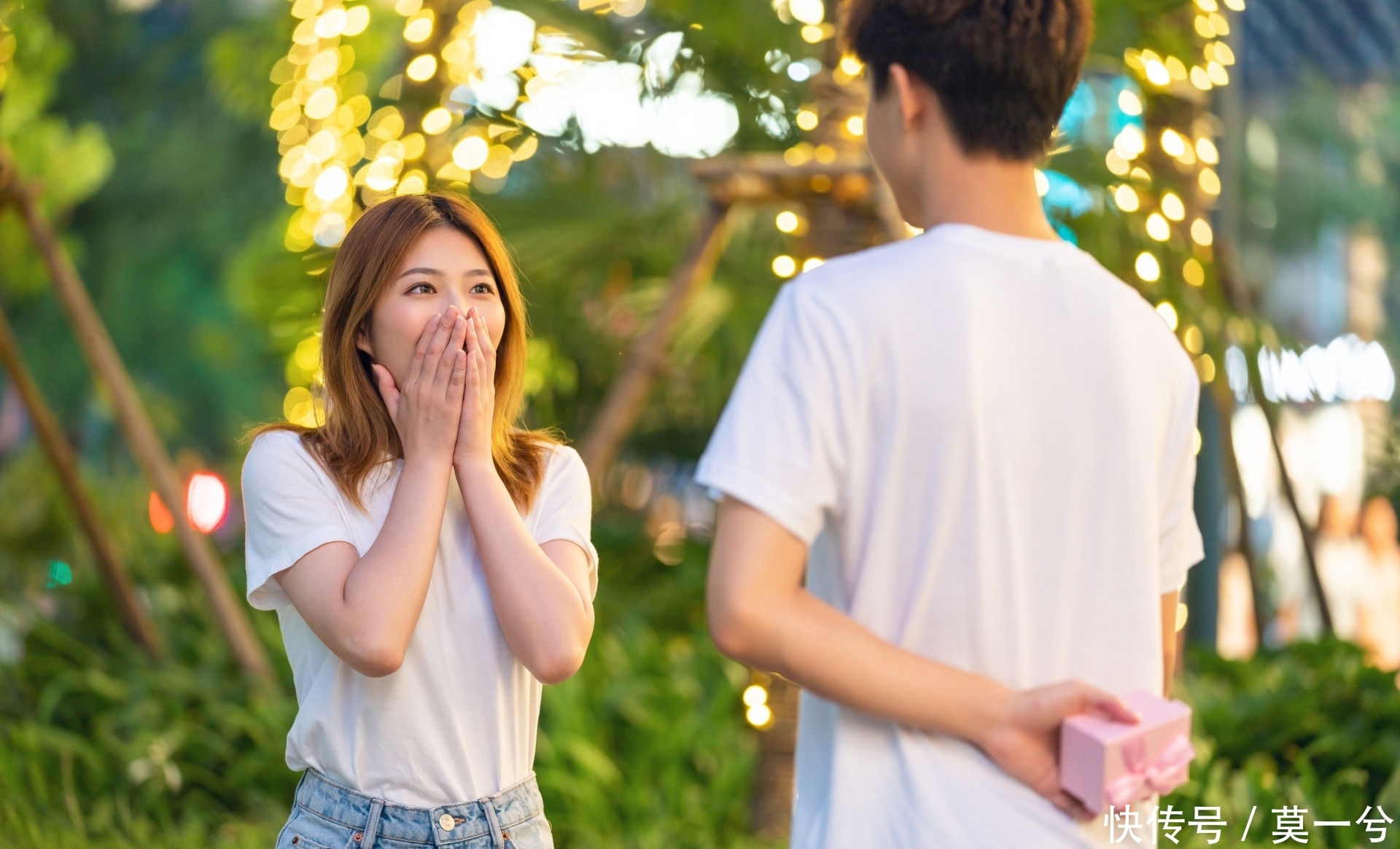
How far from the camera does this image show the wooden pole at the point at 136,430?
4.00 m

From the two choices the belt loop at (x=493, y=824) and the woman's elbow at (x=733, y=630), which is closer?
the woman's elbow at (x=733, y=630)

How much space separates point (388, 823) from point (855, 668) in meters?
0.64

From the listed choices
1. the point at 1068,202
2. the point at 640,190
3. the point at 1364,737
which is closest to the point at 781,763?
the point at 1364,737

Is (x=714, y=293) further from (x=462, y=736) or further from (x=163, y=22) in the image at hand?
(x=163, y=22)

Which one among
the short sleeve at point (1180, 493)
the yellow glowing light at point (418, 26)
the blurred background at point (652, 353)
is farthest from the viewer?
the yellow glowing light at point (418, 26)

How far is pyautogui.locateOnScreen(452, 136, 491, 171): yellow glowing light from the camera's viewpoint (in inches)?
176

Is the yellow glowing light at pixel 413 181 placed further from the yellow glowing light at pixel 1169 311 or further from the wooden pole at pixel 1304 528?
the wooden pole at pixel 1304 528

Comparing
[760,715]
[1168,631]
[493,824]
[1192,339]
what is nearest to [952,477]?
[1168,631]

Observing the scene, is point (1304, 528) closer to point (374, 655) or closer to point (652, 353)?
point (652, 353)

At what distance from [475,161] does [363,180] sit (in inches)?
15.8

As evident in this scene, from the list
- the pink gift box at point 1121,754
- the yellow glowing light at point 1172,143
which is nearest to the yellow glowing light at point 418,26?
the yellow glowing light at point 1172,143

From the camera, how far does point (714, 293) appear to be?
A: 15.2 ft

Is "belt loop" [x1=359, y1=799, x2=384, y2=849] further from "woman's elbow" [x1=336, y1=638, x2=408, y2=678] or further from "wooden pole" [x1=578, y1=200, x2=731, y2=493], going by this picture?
"wooden pole" [x1=578, y1=200, x2=731, y2=493]

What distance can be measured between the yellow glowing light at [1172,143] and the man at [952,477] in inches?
127
